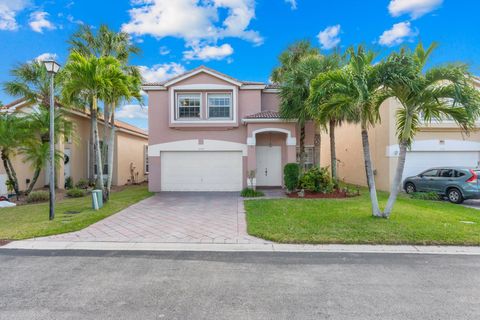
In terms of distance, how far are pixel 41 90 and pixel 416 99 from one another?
1686 cm

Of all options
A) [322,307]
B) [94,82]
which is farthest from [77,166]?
[322,307]

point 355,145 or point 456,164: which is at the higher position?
point 355,145

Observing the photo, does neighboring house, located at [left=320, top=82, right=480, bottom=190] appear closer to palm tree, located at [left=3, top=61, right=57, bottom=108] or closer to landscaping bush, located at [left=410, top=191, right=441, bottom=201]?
landscaping bush, located at [left=410, top=191, right=441, bottom=201]

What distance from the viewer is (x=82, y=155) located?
17.0m

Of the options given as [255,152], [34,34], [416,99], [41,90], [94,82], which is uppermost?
[34,34]

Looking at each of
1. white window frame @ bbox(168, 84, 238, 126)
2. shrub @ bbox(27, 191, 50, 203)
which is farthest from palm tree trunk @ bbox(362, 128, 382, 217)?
shrub @ bbox(27, 191, 50, 203)

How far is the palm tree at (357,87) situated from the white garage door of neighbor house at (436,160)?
8481mm

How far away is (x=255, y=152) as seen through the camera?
14.4 meters

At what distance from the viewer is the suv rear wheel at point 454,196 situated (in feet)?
35.2

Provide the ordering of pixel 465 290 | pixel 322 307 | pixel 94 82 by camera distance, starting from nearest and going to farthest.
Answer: pixel 322 307
pixel 465 290
pixel 94 82

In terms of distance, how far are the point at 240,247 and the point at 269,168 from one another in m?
9.65

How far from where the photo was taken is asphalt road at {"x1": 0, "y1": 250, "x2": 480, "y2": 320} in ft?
10.7

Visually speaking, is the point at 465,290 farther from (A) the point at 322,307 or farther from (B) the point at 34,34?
(B) the point at 34,34

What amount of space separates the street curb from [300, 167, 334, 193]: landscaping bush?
6.41 metres
